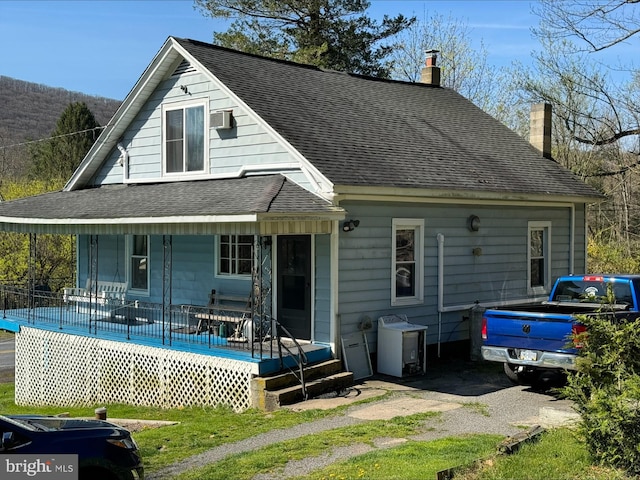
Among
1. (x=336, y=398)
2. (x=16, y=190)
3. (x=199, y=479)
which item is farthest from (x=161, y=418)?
(x=16, y=190)

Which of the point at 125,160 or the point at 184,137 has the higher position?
the point at 184,137

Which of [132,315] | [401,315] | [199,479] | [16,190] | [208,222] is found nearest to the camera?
[199,479]

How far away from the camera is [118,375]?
15039 millimetres

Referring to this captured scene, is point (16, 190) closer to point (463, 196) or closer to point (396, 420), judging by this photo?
point (463, 196)

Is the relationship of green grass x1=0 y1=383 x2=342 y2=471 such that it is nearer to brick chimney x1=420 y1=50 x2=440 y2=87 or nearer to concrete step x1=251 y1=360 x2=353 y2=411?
concrete step x1=251 y1=360 x2=353 y2=411

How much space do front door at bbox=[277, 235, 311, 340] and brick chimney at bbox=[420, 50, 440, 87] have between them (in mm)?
11845

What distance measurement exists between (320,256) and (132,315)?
6.19m

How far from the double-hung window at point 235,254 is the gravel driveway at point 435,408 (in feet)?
12.1

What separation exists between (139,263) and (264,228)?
6887 millimetres

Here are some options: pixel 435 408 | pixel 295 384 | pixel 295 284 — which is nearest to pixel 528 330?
pixel 435 408

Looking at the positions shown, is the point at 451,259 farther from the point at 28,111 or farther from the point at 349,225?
the point at 28,111

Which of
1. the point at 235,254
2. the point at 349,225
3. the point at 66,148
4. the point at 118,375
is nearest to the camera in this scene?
the point at 349,225

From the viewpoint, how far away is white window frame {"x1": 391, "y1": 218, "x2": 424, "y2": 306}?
14.5 meters

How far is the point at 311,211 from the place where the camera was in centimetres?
1243
